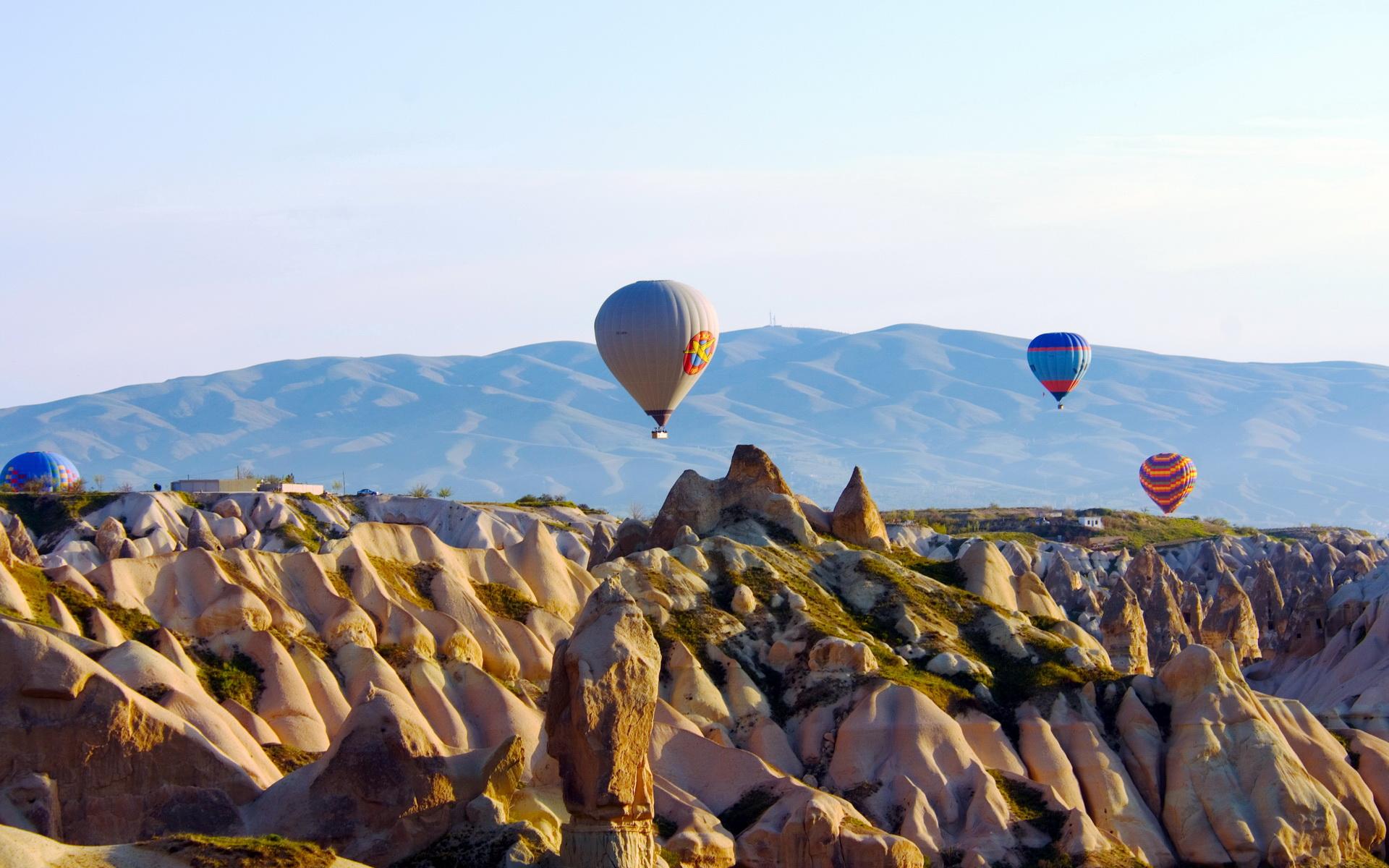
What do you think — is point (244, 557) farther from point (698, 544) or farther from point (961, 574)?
point (961, 574)

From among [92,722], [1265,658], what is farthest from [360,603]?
[1265,658]

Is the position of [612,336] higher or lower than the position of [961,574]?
higher

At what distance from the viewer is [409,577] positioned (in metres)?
56.8

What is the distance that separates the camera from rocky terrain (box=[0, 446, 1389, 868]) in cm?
3366

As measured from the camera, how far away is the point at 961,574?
61.3 metres

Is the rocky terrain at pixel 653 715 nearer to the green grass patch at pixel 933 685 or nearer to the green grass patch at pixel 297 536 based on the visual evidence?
the green grass patch at pixel 933 685

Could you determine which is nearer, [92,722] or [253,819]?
[253,819]

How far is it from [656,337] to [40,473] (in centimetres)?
6258

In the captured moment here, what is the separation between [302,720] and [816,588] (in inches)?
629

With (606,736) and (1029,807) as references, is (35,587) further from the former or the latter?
(1029,807)

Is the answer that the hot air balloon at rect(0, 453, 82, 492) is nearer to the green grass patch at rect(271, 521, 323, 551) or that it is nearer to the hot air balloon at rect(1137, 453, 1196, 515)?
the green grass patch at rect(271, 521, 323, 551)

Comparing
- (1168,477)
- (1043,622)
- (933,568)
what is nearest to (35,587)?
(933,568)

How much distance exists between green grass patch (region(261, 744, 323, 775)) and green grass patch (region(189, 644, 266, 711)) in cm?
174

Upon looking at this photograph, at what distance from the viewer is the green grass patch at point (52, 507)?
99875 millimetres
